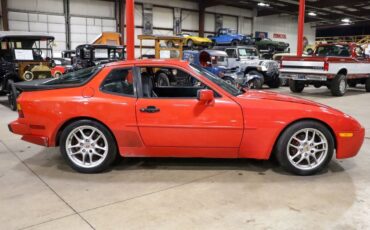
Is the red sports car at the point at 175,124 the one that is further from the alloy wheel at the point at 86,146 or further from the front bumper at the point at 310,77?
the front bumper at the point at 310,77

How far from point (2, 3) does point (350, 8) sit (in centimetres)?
2979

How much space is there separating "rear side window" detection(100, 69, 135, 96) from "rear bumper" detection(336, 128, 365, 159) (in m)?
2.44

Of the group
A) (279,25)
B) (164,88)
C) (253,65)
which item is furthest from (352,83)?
(279,25)

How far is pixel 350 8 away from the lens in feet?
104

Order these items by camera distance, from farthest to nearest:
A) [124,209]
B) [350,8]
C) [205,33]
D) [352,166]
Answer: [350,8]
[205,33]
[352,166]
[124,209]

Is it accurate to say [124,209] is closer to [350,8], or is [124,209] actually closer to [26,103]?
[26,103]

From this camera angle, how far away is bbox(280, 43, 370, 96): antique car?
38.0 feet

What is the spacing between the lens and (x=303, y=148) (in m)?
3.74

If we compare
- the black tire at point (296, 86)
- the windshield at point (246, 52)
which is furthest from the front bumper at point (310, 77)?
the windshield at point (246, 52)

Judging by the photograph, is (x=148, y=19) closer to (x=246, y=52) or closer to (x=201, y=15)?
(x=201, y=15)

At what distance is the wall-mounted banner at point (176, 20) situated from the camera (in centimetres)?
2514

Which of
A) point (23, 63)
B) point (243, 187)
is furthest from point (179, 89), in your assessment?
point (23, 63)

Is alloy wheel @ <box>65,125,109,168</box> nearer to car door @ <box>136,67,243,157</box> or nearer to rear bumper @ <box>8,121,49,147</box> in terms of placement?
rear bumper @ <box>8,121,49,147</box>

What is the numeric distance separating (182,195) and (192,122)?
0.83m
